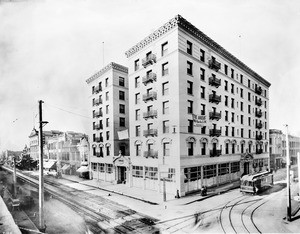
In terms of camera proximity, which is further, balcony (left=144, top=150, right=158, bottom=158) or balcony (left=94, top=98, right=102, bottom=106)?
balcony (left=94, top=98, right=102, bottom=106)

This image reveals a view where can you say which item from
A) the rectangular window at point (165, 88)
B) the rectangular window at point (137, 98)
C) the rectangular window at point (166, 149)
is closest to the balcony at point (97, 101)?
the rectangular window at point (137, 98)

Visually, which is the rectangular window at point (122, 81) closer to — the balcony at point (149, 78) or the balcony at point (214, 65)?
the balcony at point (149, 78)

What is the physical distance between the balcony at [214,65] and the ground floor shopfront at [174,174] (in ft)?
47.2

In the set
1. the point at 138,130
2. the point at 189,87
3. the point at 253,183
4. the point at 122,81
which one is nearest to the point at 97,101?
the point at 122,81

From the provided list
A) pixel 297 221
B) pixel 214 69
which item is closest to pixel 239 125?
pixel 214 69

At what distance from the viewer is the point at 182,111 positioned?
24.6m

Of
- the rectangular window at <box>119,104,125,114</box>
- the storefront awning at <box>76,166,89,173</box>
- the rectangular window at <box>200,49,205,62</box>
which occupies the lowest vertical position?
the storefront awning at <box>76,166,89,173</box>

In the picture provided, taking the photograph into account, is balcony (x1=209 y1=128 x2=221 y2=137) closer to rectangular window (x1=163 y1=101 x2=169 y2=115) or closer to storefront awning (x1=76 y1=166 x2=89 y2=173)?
rectangular window (x1=163 y1=101 x2=169 y2=115)

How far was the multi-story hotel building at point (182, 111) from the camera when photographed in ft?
80.7

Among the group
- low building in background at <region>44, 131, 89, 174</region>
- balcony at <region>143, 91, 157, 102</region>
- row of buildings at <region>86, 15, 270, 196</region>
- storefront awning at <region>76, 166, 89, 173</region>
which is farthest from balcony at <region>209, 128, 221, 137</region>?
storefront awning at <region>76, 166, 89, 173</region>

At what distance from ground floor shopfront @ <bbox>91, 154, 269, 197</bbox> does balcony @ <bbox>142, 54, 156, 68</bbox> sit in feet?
46.6

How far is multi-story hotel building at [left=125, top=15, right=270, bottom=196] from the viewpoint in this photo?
24594mm

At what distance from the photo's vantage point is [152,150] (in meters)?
27.2

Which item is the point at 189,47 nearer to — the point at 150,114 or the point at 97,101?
the point at 150,114
